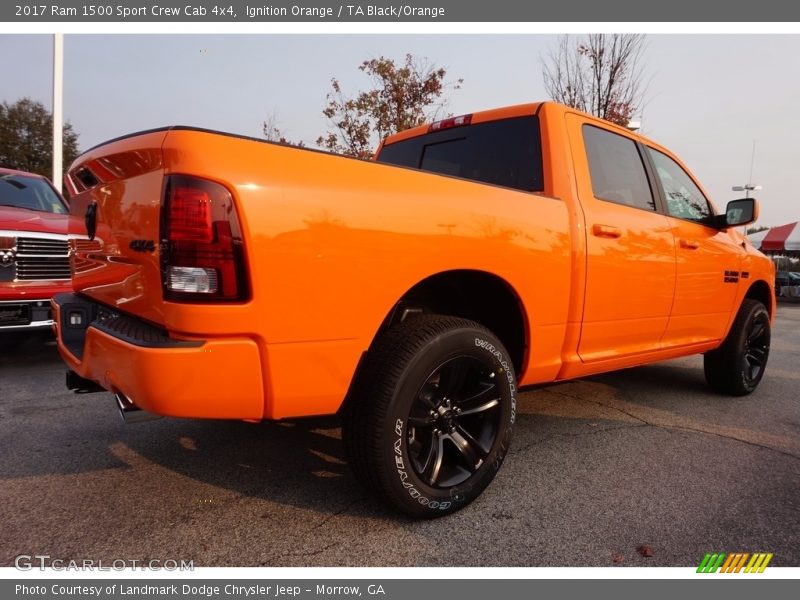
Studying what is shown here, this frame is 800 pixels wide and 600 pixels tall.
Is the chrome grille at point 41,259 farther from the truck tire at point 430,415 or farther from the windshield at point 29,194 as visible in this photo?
the truck tire at point 430,415

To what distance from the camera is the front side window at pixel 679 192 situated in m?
3.59

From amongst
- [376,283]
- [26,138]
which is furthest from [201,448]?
[26,138]

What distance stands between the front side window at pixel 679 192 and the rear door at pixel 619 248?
0.23 m

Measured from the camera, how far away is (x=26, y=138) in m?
23.1

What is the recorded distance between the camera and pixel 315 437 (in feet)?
9.98

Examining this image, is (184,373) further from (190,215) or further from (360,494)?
Result: (360,494)

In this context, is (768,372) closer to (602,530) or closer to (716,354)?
(716,354)

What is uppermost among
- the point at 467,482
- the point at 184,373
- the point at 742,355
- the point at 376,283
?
the point at 376,283

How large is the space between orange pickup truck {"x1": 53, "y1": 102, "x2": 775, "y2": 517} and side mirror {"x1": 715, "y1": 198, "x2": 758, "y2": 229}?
2.81 feet

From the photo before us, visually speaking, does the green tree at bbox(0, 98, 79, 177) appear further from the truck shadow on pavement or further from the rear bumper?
the rear bumper

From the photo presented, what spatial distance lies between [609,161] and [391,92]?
8.82 m

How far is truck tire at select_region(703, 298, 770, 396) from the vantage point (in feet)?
13.8

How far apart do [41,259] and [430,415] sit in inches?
164

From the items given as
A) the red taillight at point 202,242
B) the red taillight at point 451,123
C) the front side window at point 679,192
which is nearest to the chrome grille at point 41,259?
the red taillight at point 451,123
